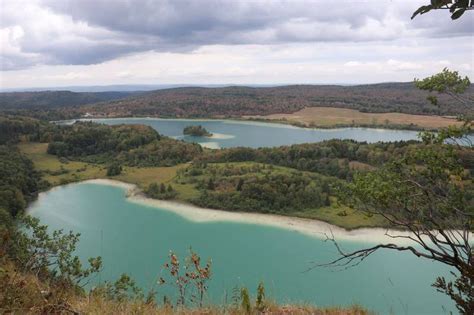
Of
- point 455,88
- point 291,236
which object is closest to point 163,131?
point 291,236

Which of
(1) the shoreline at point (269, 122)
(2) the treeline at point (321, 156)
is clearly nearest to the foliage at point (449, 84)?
(2) the treeline at point (321, 156)

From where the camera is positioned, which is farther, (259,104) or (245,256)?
(259,104)

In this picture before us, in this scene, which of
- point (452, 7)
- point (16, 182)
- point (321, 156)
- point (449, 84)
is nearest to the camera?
point (452, 7)

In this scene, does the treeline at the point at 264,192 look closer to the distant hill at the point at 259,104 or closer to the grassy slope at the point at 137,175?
the grassy slope at the point at 137,175

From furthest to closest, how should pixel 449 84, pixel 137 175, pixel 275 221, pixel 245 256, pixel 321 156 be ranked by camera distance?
pixel 137 175, pixel 321 156, pixel 275 221, pixel 245 256, pixel 449 84

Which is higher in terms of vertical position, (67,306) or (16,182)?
(67,306)

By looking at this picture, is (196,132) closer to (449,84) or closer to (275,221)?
(275,221)

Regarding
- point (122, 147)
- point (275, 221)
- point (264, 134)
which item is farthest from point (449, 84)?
point (264, 134)

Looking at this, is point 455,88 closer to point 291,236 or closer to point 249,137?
point 291,236
